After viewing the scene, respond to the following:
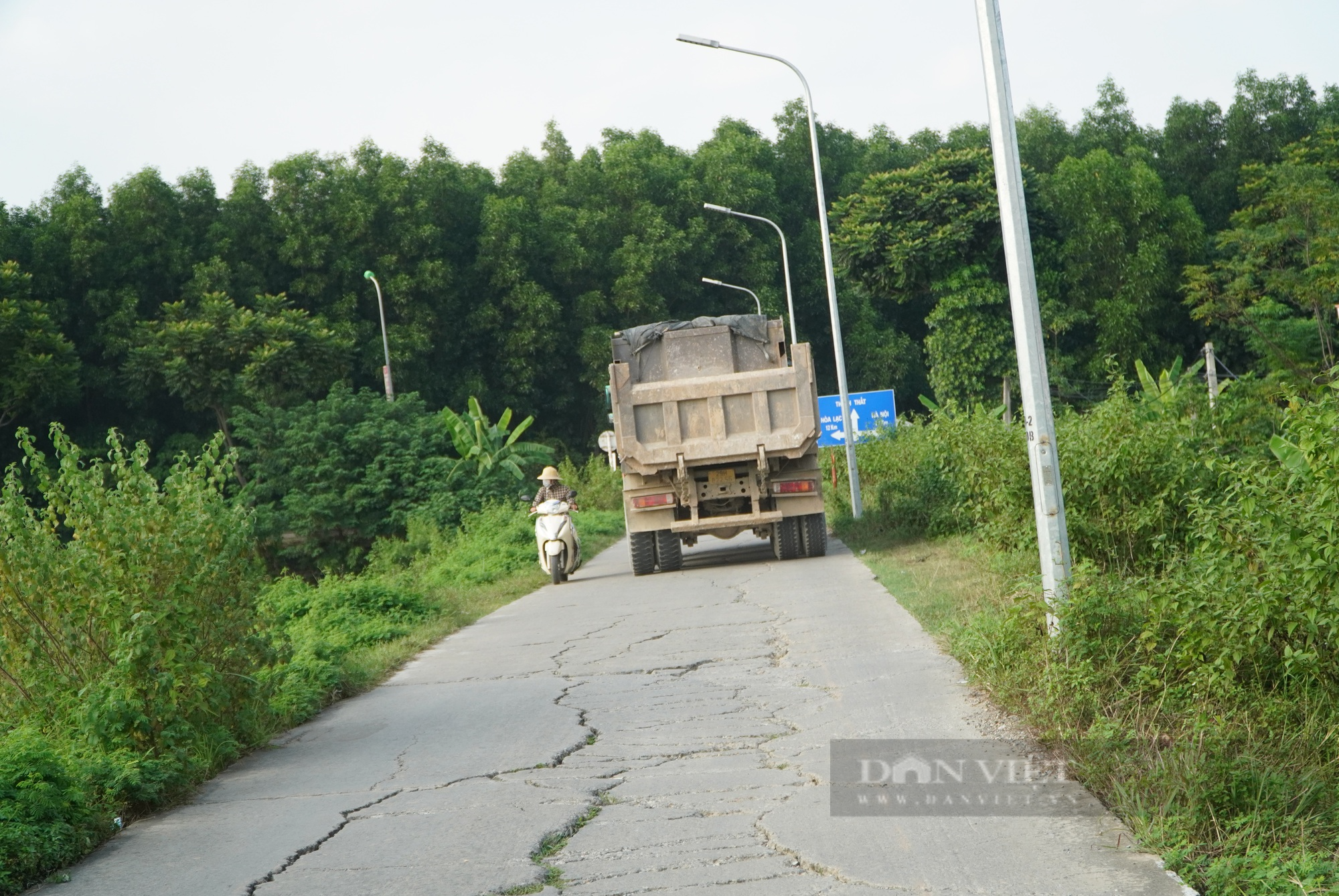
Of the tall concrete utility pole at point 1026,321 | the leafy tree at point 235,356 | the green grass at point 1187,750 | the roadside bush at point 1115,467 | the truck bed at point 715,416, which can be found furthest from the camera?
the leafy tree at point 235,356

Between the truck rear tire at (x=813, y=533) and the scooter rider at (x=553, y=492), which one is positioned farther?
the scooter rider at (x=553, y=492)

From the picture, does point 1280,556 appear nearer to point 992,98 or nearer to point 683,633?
point 992,98

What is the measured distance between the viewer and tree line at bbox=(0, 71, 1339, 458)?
34.9m

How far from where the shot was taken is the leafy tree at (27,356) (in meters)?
31.8

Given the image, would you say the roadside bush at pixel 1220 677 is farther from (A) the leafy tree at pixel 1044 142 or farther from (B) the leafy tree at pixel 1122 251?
(A) the leafy tree at pixel 1044 142

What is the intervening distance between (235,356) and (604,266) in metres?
15.7

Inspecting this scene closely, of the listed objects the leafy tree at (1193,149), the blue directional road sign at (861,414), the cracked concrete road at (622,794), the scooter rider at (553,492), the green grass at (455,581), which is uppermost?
the leafy tree at (1193,149)

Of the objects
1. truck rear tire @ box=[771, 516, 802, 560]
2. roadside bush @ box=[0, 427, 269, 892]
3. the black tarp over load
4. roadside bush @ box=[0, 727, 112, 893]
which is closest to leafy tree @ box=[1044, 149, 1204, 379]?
the black tarp over load

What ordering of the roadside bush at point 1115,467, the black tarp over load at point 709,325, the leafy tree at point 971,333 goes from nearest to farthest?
the roadside bush at point 1115,467, the black tarp over load at point 709,325, the leafy tree at point 971,333

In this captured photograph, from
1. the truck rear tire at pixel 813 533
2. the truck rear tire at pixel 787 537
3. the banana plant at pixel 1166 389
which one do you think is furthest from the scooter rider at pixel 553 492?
the banana plant at pixel 1166 389

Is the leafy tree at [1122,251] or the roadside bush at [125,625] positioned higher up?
the leafy tree at [1122,251]

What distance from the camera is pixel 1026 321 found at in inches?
289

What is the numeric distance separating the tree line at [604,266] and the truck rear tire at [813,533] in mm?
17306

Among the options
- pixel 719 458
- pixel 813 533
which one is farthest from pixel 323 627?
pixel 813 533
